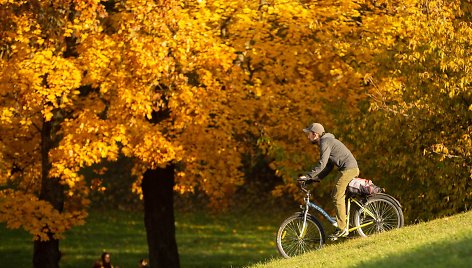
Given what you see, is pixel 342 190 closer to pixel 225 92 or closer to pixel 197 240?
pixel 225 92

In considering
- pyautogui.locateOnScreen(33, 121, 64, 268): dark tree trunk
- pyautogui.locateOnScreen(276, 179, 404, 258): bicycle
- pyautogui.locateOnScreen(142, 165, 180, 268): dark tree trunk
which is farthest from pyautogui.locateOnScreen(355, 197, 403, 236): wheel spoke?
pyautogui.locateOnScreen(142, 165, 180, 268): dark tree trunk

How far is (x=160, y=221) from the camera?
93.4 ft

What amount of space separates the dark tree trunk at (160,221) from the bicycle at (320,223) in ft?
35.0

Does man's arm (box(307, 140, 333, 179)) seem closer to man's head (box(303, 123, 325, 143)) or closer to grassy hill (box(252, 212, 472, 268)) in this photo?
man's head (box(303, 123, 325, 143))

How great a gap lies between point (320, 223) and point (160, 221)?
1140cm

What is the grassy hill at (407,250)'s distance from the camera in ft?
41.6

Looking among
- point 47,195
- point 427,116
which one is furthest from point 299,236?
point 47,195

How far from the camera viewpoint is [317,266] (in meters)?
15.0

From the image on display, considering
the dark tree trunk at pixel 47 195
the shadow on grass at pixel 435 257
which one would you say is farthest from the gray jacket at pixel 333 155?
the dark tree trunk at pixel 47 195

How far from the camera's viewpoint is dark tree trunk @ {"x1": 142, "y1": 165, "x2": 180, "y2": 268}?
92.4 ft

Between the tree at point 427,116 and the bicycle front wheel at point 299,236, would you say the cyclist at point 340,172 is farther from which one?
the tree at point 427,116

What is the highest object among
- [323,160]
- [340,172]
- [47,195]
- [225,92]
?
[225,92]

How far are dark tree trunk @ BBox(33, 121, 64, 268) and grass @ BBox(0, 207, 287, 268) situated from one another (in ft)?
33.8

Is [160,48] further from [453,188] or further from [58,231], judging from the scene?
[453,188]
